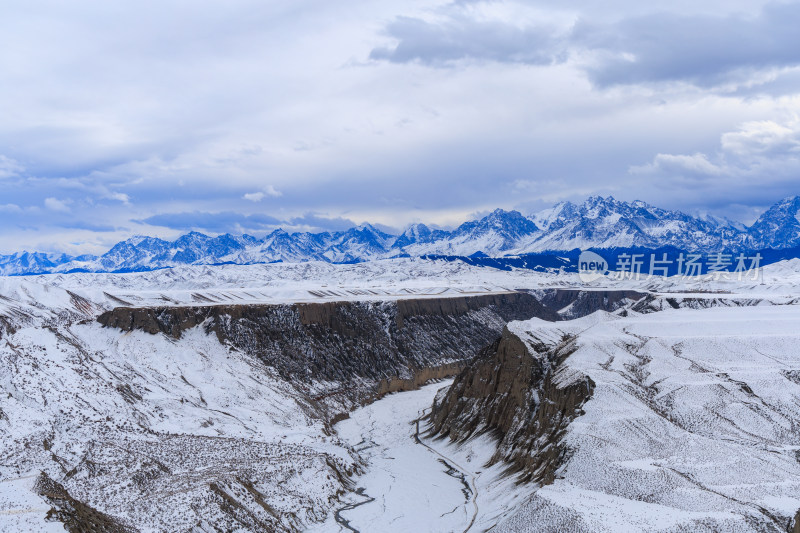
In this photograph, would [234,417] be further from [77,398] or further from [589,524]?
[589,524]

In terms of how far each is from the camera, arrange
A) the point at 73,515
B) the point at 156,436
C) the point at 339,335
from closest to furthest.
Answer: the point at 73,515 → the point at 156,436 → the point at 339,335

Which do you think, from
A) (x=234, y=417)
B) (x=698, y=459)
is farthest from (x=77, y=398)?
(x=698, y=459)

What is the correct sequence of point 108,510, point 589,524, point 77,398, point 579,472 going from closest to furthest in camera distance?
point 589,524
point 108,510
point 579,472
point 77,398

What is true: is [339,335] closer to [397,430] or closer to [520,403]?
[397,430]

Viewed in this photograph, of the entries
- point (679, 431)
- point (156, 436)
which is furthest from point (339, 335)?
point (679, 431)

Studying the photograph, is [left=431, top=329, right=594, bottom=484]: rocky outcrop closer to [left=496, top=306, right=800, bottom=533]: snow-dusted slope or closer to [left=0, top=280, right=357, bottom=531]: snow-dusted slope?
[left=496, top=306, right=800, bottom=533]: snow-dusted slope

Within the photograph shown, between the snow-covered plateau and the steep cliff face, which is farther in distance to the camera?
the steep cliff face

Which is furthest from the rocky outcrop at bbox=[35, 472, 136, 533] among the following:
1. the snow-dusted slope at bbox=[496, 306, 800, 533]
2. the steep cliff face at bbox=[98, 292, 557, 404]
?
the steep cliff face at bbox=[98, 292, 557, 404]
